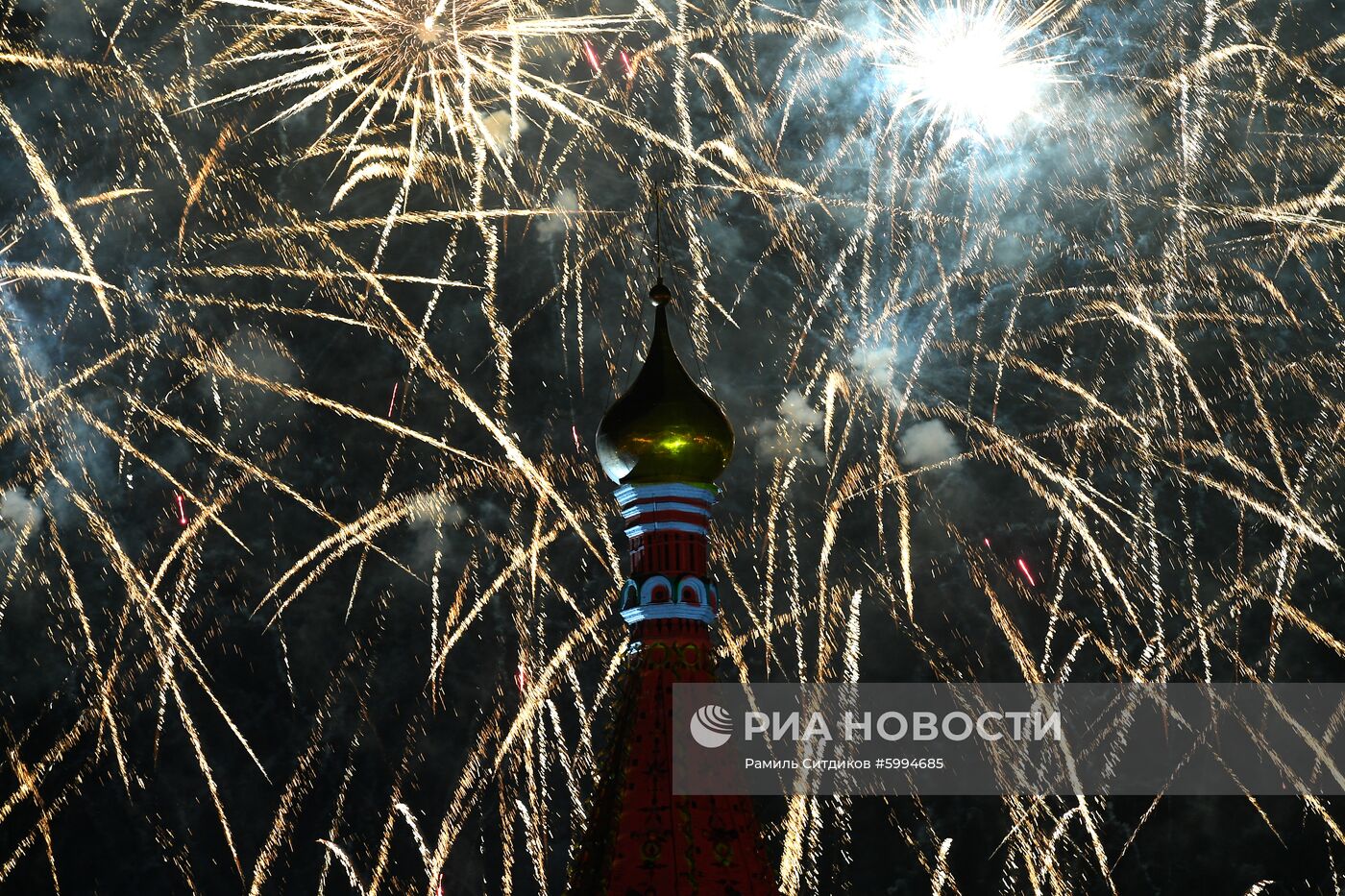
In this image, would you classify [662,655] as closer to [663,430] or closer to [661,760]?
[661,760]

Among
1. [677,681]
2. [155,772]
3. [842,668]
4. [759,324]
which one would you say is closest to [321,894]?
[155,772]

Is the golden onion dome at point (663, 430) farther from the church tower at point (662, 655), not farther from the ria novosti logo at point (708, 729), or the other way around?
the ria novosti logo at point (708, 729)

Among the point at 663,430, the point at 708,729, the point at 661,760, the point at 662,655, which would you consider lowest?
the point at 661,760

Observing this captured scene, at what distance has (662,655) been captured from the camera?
1945 cm

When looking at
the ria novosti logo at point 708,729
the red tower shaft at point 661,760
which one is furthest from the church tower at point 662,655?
the ria novosti logo at point 708,729

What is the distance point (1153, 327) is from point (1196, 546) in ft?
16.4

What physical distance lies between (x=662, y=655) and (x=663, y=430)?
249cm

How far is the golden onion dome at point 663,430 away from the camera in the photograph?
813 inches

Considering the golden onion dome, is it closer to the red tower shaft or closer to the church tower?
the church tower

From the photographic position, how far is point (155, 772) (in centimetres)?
3500

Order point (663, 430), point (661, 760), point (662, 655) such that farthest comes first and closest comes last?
point (663, 430) → point (662, 655) → point (661, 760)

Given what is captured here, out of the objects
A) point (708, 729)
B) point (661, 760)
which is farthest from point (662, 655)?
point (661, 760)

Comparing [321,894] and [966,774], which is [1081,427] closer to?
[966,774]

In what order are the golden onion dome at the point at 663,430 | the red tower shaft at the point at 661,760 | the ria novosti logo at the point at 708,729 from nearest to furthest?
the red tower shaft at the point at 661,760
the ria novosti logo at the point at 708,729
the golden onion dome at the point at 663,430
